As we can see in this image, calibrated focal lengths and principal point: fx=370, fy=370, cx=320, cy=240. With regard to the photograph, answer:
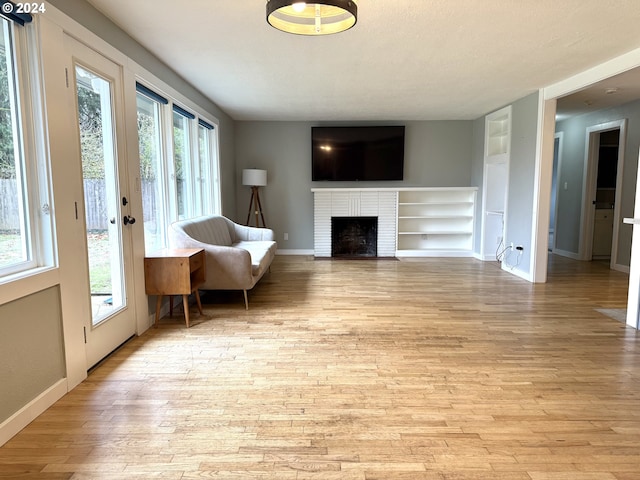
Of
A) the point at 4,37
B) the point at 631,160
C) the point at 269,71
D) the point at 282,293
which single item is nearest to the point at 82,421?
the point at 4,37

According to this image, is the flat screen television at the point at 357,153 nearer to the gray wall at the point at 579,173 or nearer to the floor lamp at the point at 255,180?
the floor lamp at the point at 255,180

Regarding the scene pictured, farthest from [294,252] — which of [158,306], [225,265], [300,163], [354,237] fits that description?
[158,306]

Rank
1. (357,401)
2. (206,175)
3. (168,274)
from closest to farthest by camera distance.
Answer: (357,401) < (168,274) < (206,175)

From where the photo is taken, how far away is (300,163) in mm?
6777

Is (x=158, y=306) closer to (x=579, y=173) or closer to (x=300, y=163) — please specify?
(x=300, y=163)

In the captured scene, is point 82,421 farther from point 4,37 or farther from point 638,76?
point 638,76

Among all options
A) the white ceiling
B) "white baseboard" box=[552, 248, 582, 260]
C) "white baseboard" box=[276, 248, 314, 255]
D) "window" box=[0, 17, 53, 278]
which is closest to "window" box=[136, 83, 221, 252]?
the white ceiling

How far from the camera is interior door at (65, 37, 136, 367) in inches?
93.6

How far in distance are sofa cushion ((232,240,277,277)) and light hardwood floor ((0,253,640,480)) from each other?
0.46 meters

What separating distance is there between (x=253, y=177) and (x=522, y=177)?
4.08 meters

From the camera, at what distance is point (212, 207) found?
5.46 meters

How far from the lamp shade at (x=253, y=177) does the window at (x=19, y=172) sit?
433 centimetres

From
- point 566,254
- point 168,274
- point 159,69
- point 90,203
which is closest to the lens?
point 90,203

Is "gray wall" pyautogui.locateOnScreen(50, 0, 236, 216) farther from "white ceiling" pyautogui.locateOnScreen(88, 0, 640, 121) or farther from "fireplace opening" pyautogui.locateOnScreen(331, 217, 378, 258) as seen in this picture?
"fireplace opening" pyautogui.locateOnScreen(331, 217, 378, 258)
